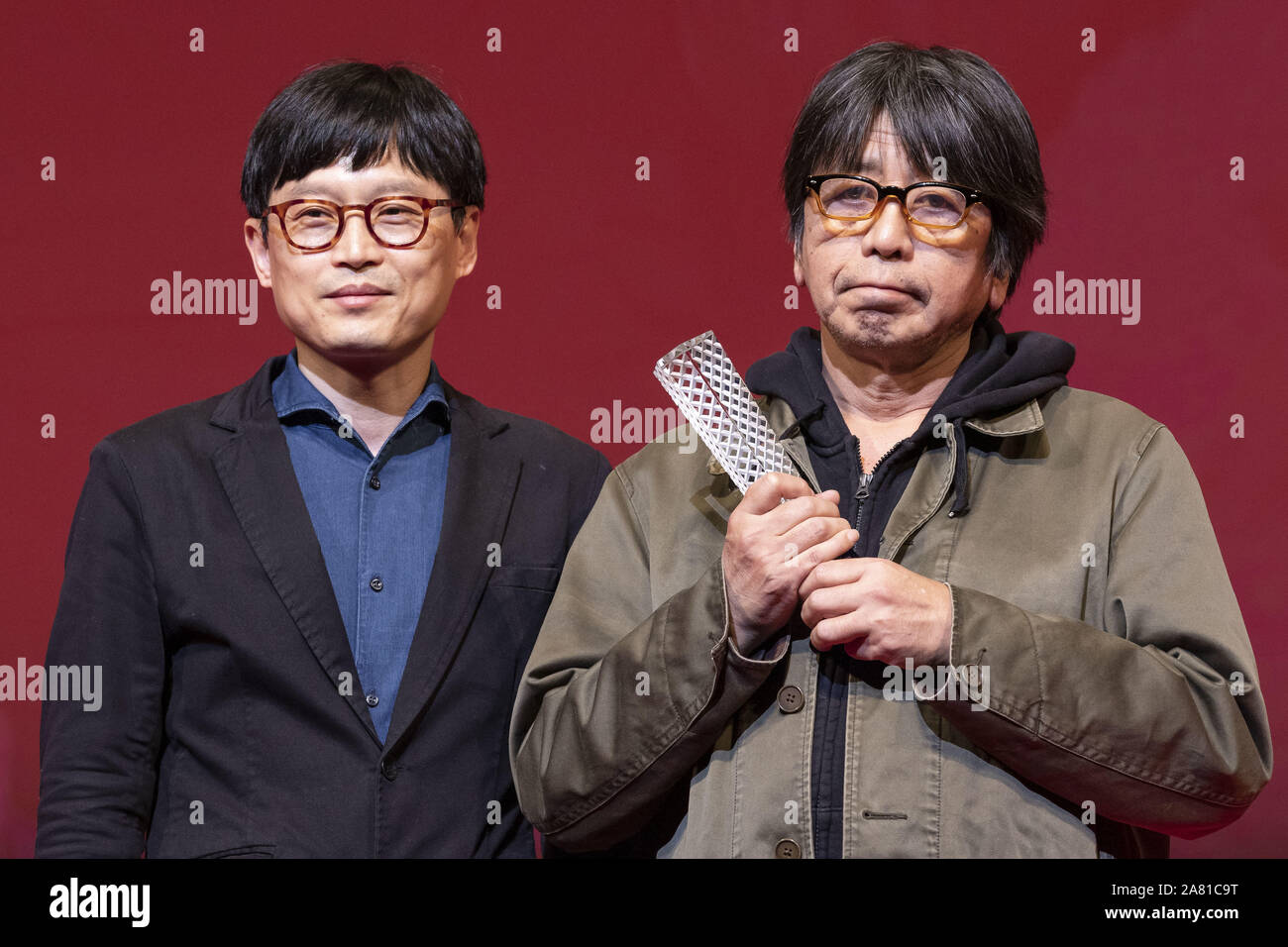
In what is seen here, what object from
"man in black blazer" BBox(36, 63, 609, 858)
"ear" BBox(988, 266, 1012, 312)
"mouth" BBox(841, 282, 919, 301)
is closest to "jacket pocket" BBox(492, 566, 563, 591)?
"man in black blazer" BBox(36, 63, 609, 858)

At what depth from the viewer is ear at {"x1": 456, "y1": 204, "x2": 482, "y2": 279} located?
79.1 inches

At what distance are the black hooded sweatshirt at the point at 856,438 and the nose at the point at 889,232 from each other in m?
0.19

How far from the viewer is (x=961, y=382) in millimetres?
1745

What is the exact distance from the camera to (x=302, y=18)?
2.57 m

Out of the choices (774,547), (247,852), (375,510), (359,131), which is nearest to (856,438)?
(774,547)

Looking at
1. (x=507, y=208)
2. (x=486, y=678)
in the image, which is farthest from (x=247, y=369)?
(x=486, y=678)

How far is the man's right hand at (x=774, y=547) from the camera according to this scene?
1.54 metres

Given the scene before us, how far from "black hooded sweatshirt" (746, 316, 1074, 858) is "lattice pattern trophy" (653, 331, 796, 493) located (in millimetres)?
69

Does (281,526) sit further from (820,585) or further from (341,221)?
(820,585)

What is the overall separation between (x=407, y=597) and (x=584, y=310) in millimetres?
867

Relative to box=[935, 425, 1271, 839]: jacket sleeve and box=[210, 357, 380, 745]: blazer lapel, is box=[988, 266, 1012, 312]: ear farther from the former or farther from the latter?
box=[210, 357, 380, 745]: blazer lapel

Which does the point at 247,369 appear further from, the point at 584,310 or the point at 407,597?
the point at 407,597

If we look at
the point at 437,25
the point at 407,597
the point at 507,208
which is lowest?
the point at 407,597

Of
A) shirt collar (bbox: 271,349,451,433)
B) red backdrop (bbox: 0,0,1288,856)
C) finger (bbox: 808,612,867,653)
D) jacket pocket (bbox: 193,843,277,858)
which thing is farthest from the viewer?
red backdrop (bbox: 0,0,1288,856)
